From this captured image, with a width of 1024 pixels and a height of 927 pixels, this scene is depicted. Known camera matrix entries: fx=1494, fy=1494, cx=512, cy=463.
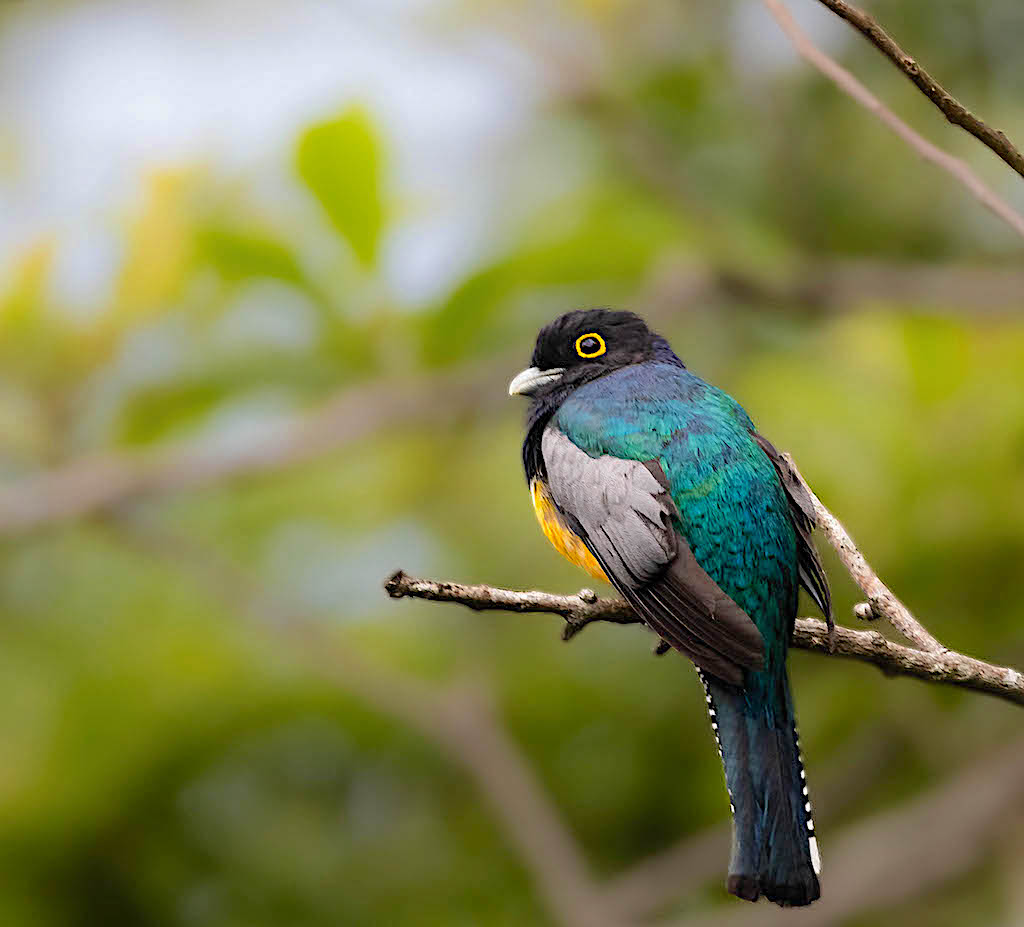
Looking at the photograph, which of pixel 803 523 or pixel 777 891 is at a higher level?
pixel 803 523

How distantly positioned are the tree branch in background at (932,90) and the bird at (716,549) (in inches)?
40.0

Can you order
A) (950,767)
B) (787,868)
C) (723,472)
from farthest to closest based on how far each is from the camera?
(950,767), (723,472), (787,868)


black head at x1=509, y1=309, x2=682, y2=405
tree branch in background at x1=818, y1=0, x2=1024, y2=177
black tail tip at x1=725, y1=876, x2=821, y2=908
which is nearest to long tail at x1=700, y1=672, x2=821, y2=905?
black tail tip at x1=725, y1=876, x2=821, y2=908

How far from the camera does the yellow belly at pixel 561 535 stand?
11.9 feet

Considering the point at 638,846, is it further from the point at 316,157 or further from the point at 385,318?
the point at 316,157

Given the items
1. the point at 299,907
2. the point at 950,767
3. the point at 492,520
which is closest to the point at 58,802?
the point at 299,907

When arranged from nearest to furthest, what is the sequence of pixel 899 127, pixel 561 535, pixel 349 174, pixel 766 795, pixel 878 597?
pixel 899 127
pixel 878 597
pixel 766 795
pixel 561 535
pixel 349 174

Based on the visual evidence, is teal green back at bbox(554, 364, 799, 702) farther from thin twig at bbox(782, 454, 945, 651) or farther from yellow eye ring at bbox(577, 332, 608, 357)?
yellow eye ring at bbox(577, 332, 608, 357)

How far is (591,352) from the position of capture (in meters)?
4.26

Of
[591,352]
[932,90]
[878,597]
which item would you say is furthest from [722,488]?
[932,90]

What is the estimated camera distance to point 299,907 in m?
5.55

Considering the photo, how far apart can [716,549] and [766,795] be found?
574 millimetres

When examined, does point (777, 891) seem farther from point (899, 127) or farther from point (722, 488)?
point (899, 127)

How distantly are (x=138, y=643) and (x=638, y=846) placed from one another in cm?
199
